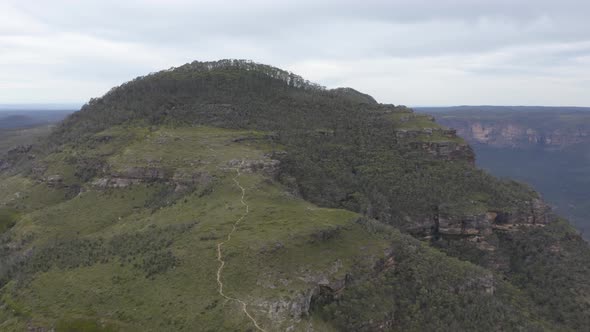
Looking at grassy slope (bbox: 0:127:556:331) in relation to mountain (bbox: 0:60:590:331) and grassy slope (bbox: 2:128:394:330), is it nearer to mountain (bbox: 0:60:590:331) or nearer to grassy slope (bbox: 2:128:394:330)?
grassy slope (bbox: 2:128:394:330)

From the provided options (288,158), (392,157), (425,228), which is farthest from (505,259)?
(288,158)

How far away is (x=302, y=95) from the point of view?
123250 millimetres

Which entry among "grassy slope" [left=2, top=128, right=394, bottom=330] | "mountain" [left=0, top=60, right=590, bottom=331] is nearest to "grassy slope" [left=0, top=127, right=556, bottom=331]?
"grassy slope" [left=2, top=128, right=394, bottom=330]

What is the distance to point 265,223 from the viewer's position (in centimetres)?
6075

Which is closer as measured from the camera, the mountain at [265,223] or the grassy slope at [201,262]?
the grassy slope at [201,262]

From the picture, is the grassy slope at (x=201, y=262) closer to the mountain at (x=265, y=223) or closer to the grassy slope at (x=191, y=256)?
the grassy slope at (x=191, y=256)

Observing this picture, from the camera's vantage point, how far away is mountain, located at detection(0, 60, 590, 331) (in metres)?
49.5

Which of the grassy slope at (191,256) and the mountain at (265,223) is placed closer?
the grassy slope at (191,256)

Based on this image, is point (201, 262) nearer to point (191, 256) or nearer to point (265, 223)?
point (191, 256)

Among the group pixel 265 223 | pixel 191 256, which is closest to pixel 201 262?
pixel 191 256

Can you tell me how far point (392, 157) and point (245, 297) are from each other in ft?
216

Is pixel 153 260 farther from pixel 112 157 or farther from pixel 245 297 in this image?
pixel 112 157

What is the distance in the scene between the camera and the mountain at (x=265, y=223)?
1948 inches

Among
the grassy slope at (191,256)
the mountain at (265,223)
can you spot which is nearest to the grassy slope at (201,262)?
the grassy slope at (191,256)
